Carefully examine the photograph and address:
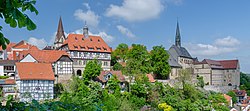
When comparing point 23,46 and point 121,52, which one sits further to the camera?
point 121,52

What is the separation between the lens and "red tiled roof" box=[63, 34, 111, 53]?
36.9m

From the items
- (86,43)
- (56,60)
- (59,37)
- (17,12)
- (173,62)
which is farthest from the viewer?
(173,62)

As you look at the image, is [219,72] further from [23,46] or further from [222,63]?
[23,46]

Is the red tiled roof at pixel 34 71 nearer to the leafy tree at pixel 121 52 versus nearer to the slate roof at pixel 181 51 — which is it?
the leafy tree at pixel 121 52

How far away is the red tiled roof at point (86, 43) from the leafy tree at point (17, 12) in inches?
1321

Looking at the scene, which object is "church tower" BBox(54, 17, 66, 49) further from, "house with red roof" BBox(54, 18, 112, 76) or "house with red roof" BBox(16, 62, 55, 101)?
"house with red roof" BBox(16, 62, 55, 101)

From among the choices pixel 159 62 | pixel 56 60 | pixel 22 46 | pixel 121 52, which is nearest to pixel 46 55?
pixel 56 60

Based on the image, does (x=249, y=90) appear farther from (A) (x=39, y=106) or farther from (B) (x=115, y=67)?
(A) (x=39, y=106)

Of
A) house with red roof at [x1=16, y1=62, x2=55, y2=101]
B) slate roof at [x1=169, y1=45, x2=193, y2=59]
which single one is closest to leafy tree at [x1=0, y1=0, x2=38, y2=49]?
house with red roof at [x1=16, y1=62, x2=55, y2=101]

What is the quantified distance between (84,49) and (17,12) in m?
34.9

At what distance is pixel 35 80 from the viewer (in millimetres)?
28188

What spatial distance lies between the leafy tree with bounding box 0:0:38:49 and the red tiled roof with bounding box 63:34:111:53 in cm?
3355

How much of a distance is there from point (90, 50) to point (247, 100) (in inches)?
1268

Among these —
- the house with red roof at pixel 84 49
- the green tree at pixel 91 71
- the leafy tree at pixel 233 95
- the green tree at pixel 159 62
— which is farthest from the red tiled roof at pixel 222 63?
the green tree at pixel 91 71
